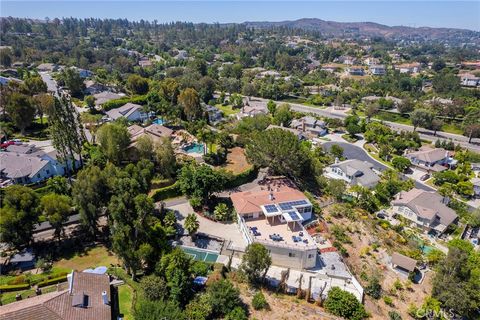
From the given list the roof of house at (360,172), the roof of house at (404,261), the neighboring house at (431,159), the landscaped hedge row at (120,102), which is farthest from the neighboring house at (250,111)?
the roof of house at (404,261)

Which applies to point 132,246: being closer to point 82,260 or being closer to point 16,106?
point 82,260

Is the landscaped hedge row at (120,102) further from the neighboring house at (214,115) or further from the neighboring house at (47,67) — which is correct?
the neighboring house at (47,67)

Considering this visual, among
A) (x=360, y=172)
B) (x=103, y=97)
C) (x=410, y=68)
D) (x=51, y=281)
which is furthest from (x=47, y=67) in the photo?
(x=410, y=68)

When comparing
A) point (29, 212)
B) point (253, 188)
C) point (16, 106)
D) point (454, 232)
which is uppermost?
point (16, 106)

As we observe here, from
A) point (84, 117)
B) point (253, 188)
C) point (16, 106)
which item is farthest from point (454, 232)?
point (16, 106)

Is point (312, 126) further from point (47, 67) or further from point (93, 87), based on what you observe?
point (47, 67)

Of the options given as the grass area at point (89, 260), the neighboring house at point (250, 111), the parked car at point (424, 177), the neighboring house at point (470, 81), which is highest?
the neighboring house at point (470, 81)
